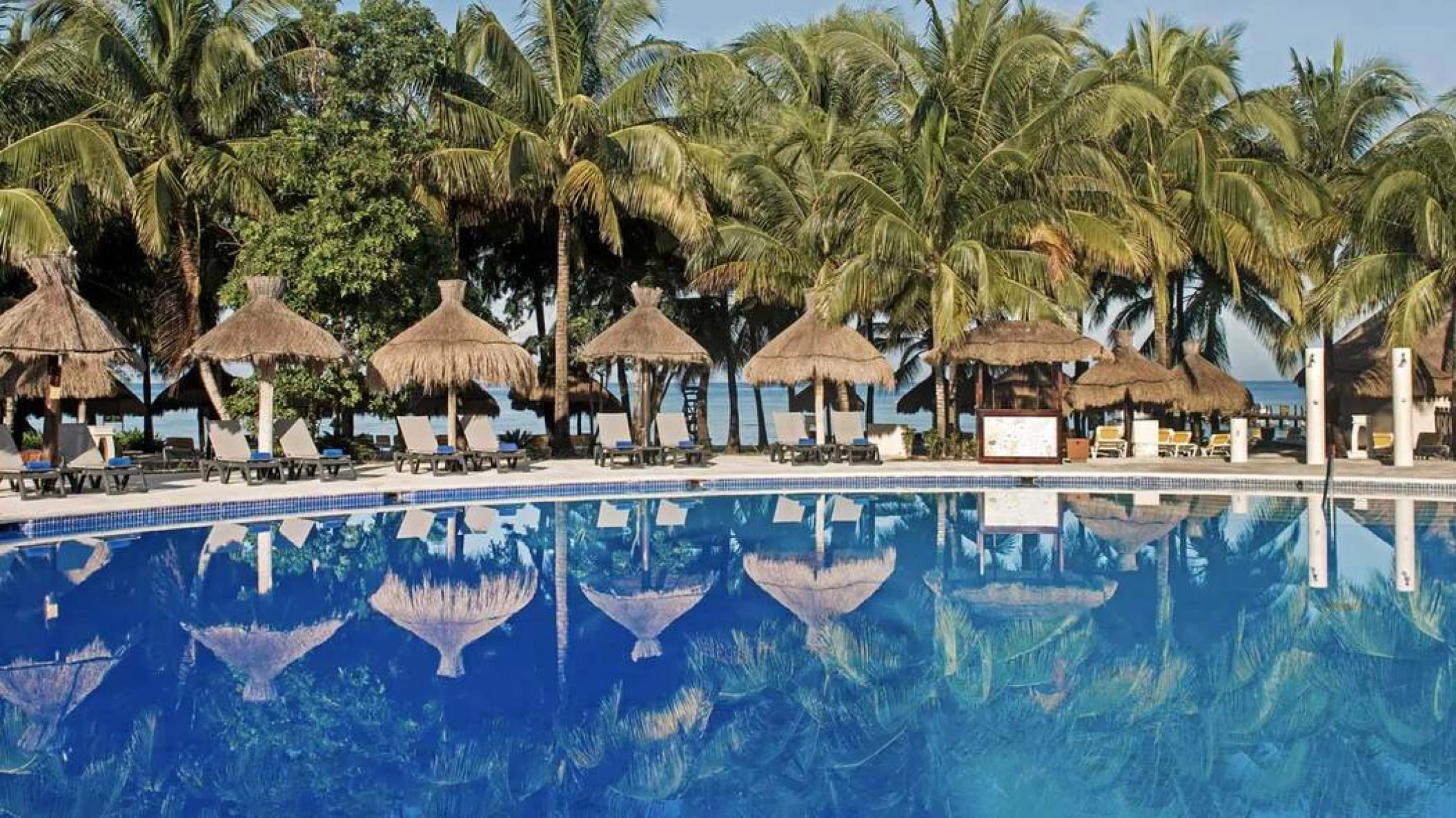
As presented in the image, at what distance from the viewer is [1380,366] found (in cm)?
2150

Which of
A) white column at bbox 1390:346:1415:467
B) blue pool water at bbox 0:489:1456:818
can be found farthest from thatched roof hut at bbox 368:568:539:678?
white column at bbox 1390:346:1415:467

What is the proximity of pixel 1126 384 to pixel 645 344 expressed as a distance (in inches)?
324

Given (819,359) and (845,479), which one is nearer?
(845,479)

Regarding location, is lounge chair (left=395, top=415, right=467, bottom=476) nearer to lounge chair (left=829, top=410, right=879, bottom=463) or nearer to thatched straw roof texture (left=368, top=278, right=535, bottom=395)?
thatched straw roof texture (left=368, top=278, right=535, bottom=395)

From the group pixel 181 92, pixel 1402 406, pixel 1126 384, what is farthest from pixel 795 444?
pixel 181 92

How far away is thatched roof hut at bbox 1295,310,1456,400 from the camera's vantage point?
20.6m

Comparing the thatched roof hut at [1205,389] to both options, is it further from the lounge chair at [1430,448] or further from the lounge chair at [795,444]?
the lounge chair at [795,444]

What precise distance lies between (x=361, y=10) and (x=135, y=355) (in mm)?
6927

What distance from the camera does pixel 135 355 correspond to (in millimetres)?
14922

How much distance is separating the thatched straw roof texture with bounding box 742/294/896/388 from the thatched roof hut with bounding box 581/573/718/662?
8498mm

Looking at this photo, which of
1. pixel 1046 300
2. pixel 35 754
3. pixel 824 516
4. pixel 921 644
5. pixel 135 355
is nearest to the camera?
pixel 35 754

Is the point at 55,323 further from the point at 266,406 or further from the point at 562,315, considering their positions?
the point at 562,315

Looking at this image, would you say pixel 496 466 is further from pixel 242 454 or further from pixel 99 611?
pixel 99 611

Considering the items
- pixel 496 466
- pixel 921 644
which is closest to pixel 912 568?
pixel 921 644
